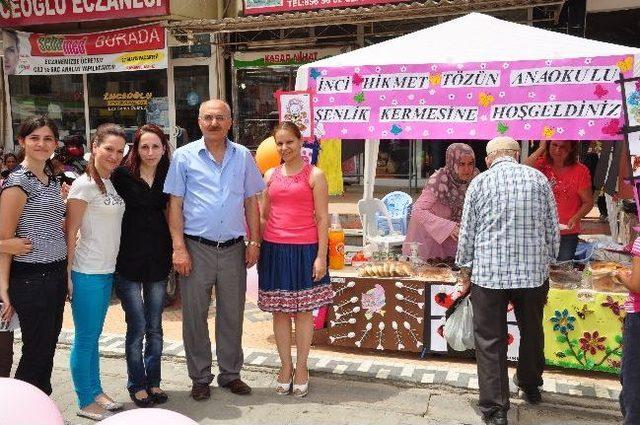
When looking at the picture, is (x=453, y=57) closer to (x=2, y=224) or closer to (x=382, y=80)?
(x=382, y=80)

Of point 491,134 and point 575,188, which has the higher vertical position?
point 491,134

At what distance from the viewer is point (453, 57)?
4641mm

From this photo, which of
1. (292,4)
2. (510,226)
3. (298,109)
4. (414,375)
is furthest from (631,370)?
(292,4)

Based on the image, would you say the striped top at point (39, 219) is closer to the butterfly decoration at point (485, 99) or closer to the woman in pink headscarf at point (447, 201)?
the woman in pink headscarf at point (447, 201)

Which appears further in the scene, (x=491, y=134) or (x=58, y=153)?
(x=58, y=153)

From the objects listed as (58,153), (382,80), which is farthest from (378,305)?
(58,153)

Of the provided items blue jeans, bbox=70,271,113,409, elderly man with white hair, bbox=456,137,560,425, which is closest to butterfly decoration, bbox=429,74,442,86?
elderly man with white hair, bbox=456,137,560,425

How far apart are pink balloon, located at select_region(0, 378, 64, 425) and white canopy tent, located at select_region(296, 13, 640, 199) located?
11.2 feet

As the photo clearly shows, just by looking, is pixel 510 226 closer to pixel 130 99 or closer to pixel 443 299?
pixel 443 299

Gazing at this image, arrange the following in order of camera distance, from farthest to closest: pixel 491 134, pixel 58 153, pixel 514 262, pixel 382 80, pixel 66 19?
pixel 66 19
pixel 58 153
pixel 382 80
pixel 491 134
pixel 514 262

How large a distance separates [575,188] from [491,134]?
1065 millimetres

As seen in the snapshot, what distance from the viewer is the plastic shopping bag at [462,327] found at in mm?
3809

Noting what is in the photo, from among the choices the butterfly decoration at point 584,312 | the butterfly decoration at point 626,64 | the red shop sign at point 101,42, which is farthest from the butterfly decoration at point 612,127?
the red shop sign at point 101,42

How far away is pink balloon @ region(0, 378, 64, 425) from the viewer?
2.00 m
